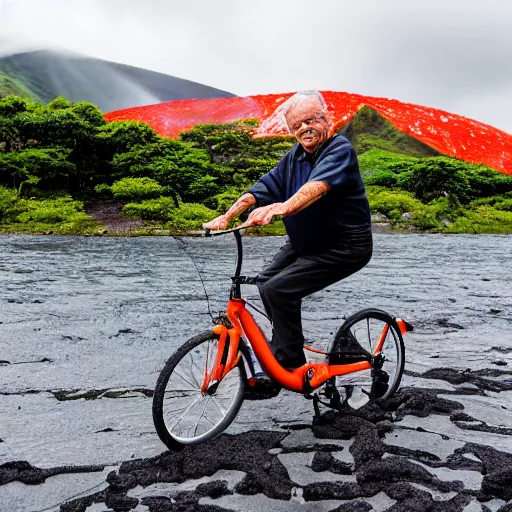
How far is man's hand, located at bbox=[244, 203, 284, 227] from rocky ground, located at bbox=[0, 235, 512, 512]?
1.08m

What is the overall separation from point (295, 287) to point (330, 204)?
1.45 feet

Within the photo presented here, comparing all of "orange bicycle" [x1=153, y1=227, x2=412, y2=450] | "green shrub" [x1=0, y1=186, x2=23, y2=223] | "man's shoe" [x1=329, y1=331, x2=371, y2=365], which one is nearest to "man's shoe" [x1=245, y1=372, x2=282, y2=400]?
"orange bicycle" [x1=153, y1=227, x2=412, y2=450]

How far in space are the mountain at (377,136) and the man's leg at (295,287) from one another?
24674 mm

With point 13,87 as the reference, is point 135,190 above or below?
below

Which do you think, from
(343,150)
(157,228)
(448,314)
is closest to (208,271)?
(448,314)

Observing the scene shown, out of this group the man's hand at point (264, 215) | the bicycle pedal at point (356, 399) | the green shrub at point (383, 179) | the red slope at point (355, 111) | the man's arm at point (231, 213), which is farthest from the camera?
the red slope at point (355, 111)

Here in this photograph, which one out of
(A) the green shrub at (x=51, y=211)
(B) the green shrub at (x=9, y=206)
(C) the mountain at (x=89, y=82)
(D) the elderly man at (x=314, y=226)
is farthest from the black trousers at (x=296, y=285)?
(C) the mountain at (x=89, y=82)

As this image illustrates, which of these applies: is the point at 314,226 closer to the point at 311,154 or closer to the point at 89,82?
the point at 311,154

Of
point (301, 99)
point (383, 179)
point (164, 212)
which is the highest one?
point (383, 179)

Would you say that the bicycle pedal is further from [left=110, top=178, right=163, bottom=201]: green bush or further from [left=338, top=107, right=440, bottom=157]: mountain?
[left=338, top=107, right=440, bottom=157]: mountain

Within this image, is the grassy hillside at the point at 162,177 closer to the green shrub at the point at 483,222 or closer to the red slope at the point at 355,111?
the green shrub at the point at 483,222

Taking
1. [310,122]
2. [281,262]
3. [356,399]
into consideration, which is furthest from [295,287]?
[356,399]

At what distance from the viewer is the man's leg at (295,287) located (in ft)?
8.98

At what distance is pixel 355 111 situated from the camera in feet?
91.2
